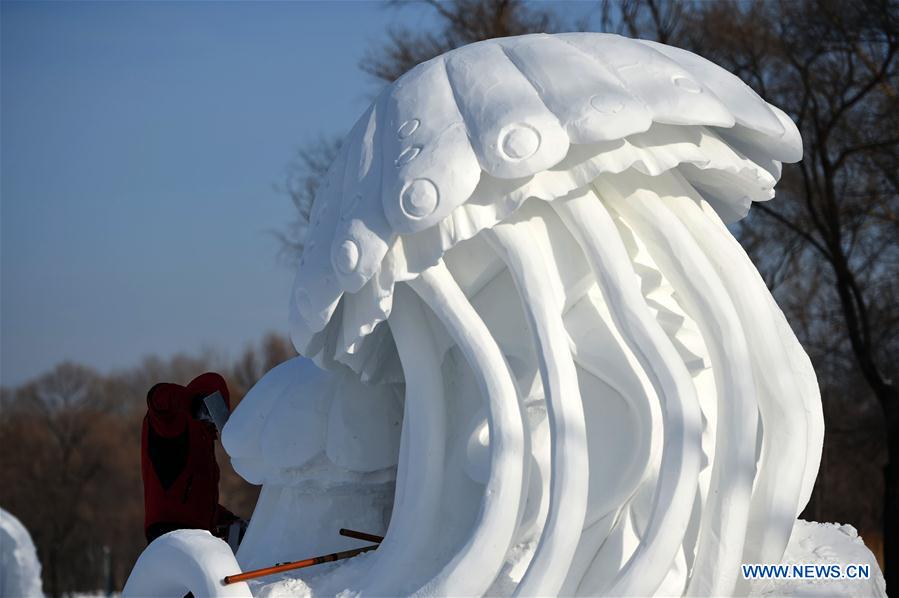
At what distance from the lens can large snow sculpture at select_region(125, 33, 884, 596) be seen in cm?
449

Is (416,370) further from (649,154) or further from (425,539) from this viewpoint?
(649,154)

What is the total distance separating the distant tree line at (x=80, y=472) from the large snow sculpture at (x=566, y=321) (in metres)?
18.8

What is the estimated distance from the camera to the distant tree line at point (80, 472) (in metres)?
26.6

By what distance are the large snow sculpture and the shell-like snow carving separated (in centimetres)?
1

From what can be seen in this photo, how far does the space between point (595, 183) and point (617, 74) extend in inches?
19.2

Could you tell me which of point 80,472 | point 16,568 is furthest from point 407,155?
point 80,472

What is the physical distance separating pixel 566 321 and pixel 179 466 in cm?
284

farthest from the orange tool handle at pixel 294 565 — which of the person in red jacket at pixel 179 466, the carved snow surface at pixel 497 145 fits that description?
the person in red jacket at pixel 179 466

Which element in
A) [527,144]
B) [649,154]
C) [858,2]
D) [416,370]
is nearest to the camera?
[527,144]

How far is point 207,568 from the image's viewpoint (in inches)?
190

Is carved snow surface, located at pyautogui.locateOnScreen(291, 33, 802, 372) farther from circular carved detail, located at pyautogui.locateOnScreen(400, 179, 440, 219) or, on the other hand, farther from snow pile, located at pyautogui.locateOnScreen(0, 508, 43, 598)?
snow pile, located at pyautogui.locateOnScreen(0, 508, 43, 598)

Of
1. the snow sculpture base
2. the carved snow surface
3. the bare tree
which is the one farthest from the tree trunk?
the carved snow surface

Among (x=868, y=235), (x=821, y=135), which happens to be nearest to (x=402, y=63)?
(x=821, y=135)

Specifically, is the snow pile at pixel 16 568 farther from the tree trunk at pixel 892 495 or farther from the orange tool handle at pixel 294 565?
the tree trunk at pixel 892 495
